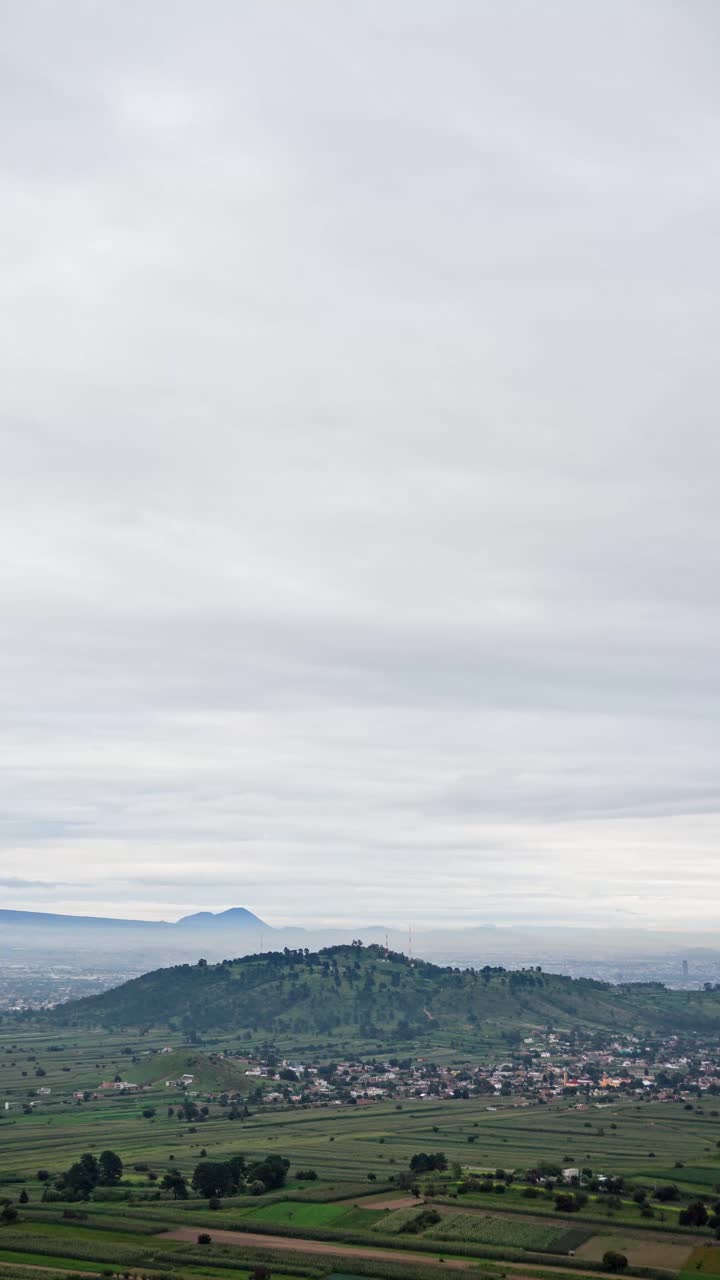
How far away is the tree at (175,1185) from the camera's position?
428ft

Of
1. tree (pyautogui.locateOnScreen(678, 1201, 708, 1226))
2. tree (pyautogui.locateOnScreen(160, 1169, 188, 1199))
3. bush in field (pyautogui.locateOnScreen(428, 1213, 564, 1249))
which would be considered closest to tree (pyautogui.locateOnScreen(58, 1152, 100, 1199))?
tree (pyautogui.locateOnScreen(160, 1169, 188, 1199))

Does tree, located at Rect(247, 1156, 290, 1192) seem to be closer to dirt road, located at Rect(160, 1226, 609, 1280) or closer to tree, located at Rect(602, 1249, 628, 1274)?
dirt road, located at Rect(160, 1226, 609, 1280)

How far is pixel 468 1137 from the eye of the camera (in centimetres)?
18000

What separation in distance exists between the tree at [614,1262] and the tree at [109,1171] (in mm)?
65518

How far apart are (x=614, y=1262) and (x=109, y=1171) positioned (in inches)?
2716

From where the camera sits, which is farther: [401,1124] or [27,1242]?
[401,1124]

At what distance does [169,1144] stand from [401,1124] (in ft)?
147

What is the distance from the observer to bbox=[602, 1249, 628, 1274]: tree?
3848 inches

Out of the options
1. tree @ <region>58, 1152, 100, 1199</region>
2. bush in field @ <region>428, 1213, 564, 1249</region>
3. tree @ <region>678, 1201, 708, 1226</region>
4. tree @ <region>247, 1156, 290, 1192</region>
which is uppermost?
tree @ <region>678, 1201, 708, 1226</region>

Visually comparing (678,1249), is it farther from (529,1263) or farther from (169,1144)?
(169,1144)

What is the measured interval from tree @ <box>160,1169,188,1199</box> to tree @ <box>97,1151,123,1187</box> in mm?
6211

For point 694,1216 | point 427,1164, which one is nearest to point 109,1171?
point 427,1164

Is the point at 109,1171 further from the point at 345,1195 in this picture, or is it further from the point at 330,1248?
the point at 330,1248

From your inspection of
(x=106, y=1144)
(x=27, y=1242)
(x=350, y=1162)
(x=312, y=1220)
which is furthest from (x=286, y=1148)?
(x=27, y=1242)
